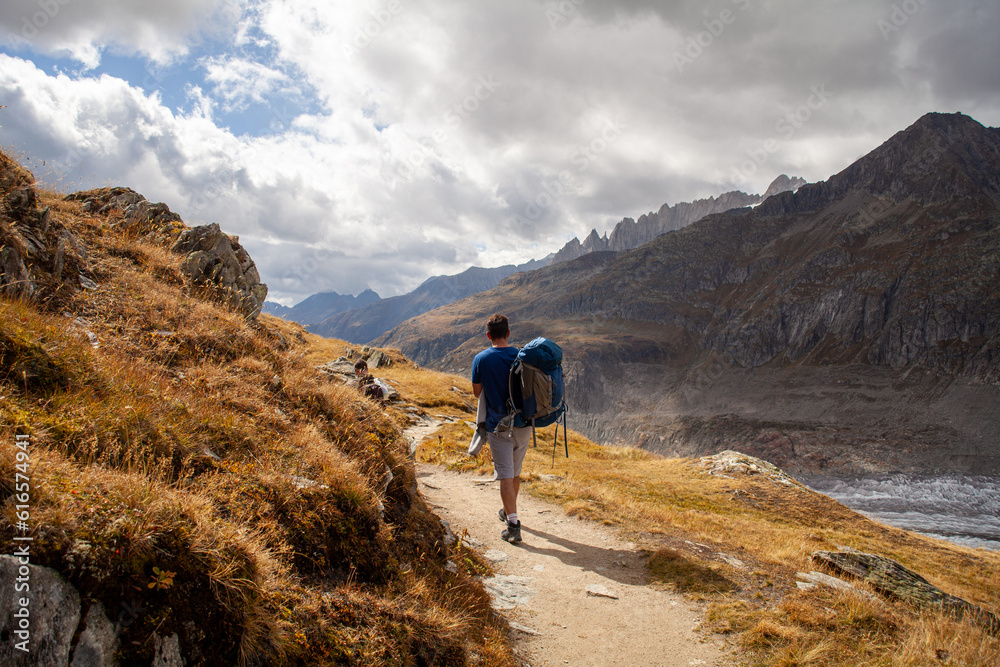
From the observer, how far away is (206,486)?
434 centimetres

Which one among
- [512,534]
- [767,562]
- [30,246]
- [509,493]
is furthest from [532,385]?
[30,246]

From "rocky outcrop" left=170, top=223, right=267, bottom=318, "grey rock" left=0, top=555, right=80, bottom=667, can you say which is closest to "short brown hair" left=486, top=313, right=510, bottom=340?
"rocky outcrop" left=170, top=223, right=267, bottom=318

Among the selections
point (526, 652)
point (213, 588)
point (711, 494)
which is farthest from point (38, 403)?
point (711, 494)

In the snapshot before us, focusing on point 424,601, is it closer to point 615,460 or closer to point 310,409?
point 310,409

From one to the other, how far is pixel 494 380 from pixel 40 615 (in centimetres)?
665

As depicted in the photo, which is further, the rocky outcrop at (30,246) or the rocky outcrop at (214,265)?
the rocky outcrop at (214,265)

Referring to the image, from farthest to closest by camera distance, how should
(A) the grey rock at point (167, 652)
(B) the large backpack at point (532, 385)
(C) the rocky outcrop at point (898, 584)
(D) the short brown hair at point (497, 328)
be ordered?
(D) the short brown hair at point (497, 328), (B) the large backpack at point (532, 385), (C) the rocky outcrop at point (898, 584), (A) the grey rock at point (167, 652)

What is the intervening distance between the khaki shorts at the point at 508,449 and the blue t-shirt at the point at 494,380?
25 centimetres

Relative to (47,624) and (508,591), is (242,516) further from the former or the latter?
(508,591)

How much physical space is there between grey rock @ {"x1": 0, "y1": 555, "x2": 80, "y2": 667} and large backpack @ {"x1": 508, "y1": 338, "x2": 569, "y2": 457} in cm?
638

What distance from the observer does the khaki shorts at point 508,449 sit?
8586 millimetres

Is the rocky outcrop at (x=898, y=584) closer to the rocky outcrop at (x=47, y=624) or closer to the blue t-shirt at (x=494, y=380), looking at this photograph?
the blue t-shirt at (x=494, y=380)

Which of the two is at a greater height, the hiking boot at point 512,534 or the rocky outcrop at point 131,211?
the rocky outcrop at point 131,211

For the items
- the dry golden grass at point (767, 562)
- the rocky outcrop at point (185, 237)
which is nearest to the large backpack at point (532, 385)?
the dry golden grass at point (767, 562)
